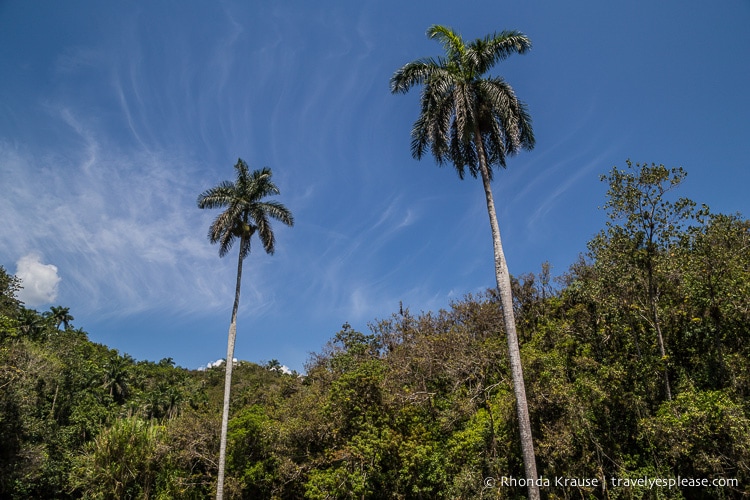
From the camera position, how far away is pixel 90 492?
28.7m

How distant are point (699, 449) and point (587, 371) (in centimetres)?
464

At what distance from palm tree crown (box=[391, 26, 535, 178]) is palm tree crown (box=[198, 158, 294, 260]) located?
1223 centimetres

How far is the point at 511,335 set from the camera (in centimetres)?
1284

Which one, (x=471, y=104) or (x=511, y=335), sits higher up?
(x=471, y=104)

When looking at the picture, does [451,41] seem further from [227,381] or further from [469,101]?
[227,381]

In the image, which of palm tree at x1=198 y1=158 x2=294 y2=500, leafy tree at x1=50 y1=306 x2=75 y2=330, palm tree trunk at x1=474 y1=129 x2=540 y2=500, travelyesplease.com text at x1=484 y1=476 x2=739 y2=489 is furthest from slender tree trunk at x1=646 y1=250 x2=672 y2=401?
leafy tree at x1=50 y1=306 x2=75 y2=330

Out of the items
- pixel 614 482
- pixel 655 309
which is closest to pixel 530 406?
pixel 614 482

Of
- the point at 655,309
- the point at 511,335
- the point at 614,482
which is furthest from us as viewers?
the point at 655,309

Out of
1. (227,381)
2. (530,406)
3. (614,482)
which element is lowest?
(614,482)

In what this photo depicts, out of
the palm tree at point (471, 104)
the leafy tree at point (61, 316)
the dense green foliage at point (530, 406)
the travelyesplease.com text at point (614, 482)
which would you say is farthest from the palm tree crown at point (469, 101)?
the leafy tree at point (61, 316)

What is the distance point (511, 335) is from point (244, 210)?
1802cm

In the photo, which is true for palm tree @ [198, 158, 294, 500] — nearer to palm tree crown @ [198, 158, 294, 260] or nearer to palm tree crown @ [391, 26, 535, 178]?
palm tree crown @ [198, 158, 294, 260]

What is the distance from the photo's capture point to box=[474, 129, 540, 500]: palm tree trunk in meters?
11.5

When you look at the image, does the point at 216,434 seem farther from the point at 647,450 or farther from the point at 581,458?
the point at 647,450
